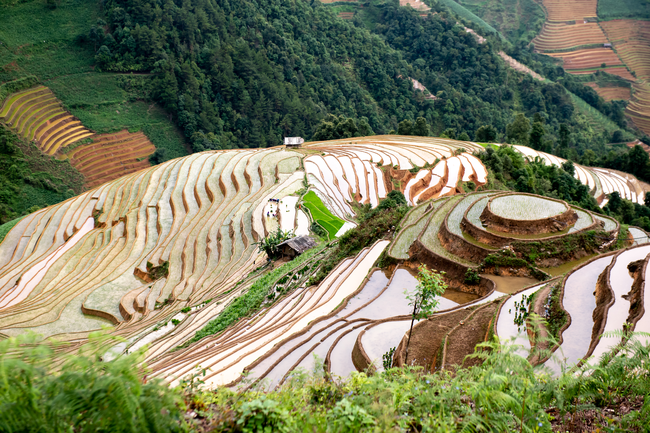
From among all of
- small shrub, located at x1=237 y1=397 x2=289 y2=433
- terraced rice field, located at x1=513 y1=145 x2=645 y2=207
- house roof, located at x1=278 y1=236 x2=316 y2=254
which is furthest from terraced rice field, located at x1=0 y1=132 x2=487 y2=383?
terraced rice field, located at x1=513 y1=145 x2=645 y2=207

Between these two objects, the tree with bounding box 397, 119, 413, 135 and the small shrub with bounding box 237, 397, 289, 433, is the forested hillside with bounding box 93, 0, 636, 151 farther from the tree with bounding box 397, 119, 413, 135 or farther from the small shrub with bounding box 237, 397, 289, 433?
the small shrub with bounding box 237, 397, 289, 433

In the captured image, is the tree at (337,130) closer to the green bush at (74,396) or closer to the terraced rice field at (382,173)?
the terraced rice field at (382,173)

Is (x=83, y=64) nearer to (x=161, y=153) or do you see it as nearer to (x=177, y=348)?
(x=161, y=153)

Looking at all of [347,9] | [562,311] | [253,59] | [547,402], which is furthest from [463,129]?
[547,402]

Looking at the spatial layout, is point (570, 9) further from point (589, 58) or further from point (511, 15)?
point (589, 58)

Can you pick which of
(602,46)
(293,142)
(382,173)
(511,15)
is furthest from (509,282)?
(511,15)

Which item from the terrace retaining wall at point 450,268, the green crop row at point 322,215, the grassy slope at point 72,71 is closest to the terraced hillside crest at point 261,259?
the terrace retaining wall at point 450,268
